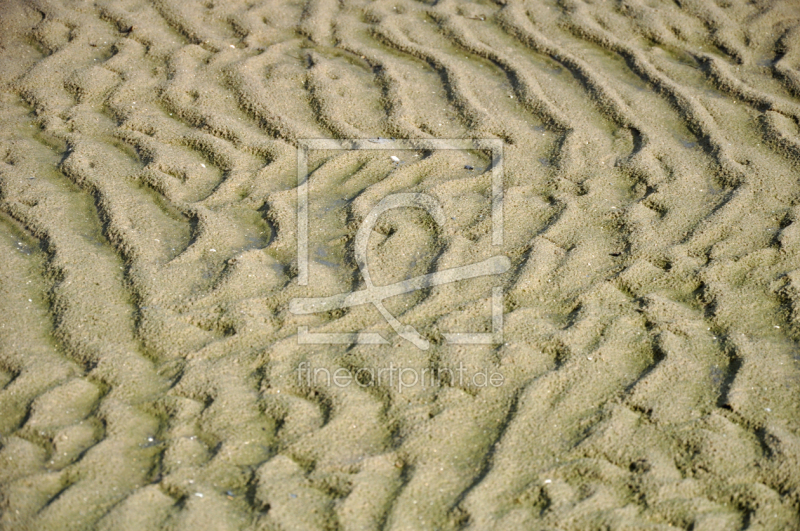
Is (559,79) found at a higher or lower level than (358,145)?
higher

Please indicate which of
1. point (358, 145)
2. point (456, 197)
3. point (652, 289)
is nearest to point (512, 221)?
point (456, 197)

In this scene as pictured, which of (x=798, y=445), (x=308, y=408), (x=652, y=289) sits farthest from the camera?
(x=652, y=289)

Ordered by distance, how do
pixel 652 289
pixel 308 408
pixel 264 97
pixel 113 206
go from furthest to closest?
pixel 264 97 < pixel 113 206 < pixel 652 289 < pixel 308 408

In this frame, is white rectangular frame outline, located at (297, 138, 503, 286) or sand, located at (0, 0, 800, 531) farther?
white rectangular frame outline, located at (297, 138, 503, 286)

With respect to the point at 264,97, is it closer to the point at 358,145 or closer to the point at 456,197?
the point at 358,145

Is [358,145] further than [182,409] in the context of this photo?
Yes

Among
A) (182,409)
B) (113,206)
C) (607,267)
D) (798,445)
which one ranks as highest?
(798,445)

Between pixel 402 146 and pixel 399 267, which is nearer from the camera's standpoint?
pixel 399 267

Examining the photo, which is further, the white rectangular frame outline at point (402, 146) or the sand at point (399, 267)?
the white rectangular frame outline at point (402, 146)
